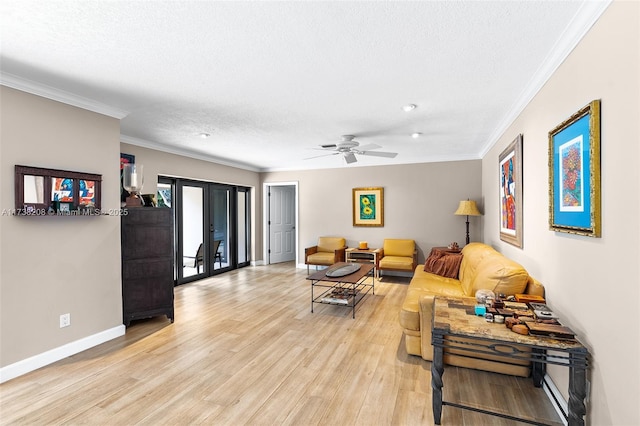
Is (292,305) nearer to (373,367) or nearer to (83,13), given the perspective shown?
(373,367)

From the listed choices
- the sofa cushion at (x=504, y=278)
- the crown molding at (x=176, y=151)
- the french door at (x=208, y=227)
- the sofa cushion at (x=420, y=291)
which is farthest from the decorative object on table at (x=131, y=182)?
the sofa cushion at (x=504, y=278)

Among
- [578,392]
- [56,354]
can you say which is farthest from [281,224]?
[578,392]

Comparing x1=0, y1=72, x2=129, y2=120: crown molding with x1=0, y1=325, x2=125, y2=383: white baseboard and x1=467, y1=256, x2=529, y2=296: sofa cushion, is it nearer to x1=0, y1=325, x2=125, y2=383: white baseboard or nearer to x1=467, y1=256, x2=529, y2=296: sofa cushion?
x1=0, y1=325, x2=125, y2=383: white baseboard

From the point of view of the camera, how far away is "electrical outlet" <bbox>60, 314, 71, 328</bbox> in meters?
2.82

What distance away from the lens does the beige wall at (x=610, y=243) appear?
1.33m

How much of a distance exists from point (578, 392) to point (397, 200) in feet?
16.2

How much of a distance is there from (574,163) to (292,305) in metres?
3.65

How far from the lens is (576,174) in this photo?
179 cm

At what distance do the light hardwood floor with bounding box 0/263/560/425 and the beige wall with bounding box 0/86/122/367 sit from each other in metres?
0.32

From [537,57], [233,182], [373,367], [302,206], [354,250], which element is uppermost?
[537,57]

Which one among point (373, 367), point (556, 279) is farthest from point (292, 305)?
point (556, 279)

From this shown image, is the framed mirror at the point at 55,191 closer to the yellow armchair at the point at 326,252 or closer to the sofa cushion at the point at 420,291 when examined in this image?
the sofa cushion at the point at 420,291

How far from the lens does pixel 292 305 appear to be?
4.44 metres

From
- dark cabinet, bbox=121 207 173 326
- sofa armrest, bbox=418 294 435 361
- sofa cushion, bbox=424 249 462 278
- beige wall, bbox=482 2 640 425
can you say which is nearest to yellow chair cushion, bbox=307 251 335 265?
sofa cushion, bbox=424 249 462 278
